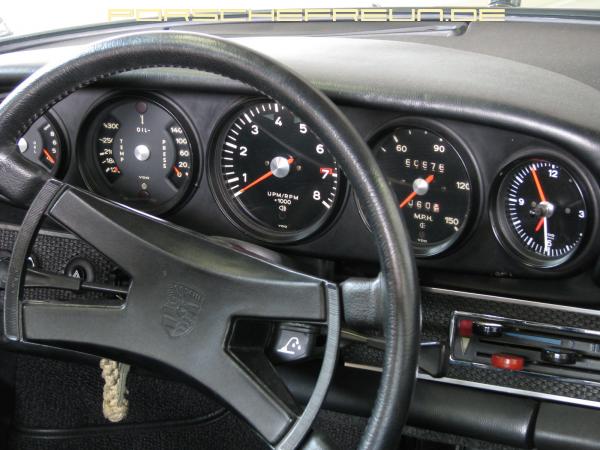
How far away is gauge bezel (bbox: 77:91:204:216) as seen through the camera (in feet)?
6.03

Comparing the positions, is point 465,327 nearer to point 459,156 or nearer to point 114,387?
point 459,156

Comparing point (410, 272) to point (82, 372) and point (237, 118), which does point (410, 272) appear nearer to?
point (237, 118)

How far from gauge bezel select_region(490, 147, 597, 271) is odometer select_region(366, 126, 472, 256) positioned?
0.19 feet

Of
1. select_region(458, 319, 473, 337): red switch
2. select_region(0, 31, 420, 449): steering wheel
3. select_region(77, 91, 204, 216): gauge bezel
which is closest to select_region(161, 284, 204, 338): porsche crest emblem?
select_region(0, 31, 420, 449): steering wheel

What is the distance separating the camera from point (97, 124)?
1.92 m

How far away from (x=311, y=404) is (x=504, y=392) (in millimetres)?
680

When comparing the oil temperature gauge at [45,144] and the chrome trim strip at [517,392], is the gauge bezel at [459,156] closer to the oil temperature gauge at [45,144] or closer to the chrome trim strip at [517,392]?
the chrome trim strip at [517,392]

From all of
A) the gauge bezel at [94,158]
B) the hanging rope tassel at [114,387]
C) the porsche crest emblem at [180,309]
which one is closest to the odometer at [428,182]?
the gauge bezel at [94,158]

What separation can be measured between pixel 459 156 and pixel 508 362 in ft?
1.35

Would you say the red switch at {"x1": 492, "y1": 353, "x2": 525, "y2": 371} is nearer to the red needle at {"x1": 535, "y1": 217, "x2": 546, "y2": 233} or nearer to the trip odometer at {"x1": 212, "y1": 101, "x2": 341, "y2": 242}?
the red needle at {"x1": 535, "y1": 217, "x2": 546, "y2": 233}

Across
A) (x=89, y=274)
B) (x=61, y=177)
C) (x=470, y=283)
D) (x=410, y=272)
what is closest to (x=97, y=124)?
(x=61, y=177)

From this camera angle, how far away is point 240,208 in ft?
6.09

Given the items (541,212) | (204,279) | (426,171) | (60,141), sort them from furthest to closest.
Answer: (60,141) → (426,171) → (541,212) → (204,279)

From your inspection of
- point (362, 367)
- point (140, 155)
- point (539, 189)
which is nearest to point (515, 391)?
point (362, 367)
